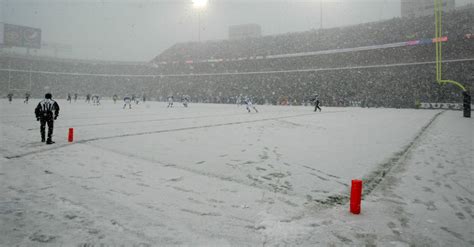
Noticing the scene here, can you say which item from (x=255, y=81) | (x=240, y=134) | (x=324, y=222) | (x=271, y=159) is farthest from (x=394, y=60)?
(x=324, y=222)

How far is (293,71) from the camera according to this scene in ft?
157

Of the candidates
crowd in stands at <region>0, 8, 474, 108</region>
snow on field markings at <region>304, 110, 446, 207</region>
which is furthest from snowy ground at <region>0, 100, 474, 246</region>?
crowd in stands at <region>0, 8, 474, 108</region>

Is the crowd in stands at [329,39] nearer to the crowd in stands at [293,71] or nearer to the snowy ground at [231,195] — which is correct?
the crowd in stands at [293,71]

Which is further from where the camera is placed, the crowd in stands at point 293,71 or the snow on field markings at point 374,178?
the crowd in stands at point 293,71

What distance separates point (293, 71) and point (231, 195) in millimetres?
45965

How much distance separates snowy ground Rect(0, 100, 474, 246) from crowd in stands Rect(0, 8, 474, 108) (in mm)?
33988

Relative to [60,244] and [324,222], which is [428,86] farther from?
[60,244]

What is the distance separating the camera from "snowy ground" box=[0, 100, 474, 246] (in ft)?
9.95

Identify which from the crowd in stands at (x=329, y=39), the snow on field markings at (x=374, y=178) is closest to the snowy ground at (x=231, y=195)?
the snow on field markings at (x=374, y=178)

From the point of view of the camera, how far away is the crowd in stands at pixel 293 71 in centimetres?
3638

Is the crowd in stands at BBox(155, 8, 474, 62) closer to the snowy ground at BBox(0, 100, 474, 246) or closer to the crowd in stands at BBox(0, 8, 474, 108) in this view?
the crowd in stands at BBox(0, 8, 474, 108)

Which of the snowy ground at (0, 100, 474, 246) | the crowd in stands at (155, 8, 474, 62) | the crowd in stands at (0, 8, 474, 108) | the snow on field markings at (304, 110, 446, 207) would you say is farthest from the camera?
the crowd in stands at (155, 8, 474, 62)

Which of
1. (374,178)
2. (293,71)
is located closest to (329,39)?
(293,71)

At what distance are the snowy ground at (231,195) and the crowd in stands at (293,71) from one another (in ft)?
112
